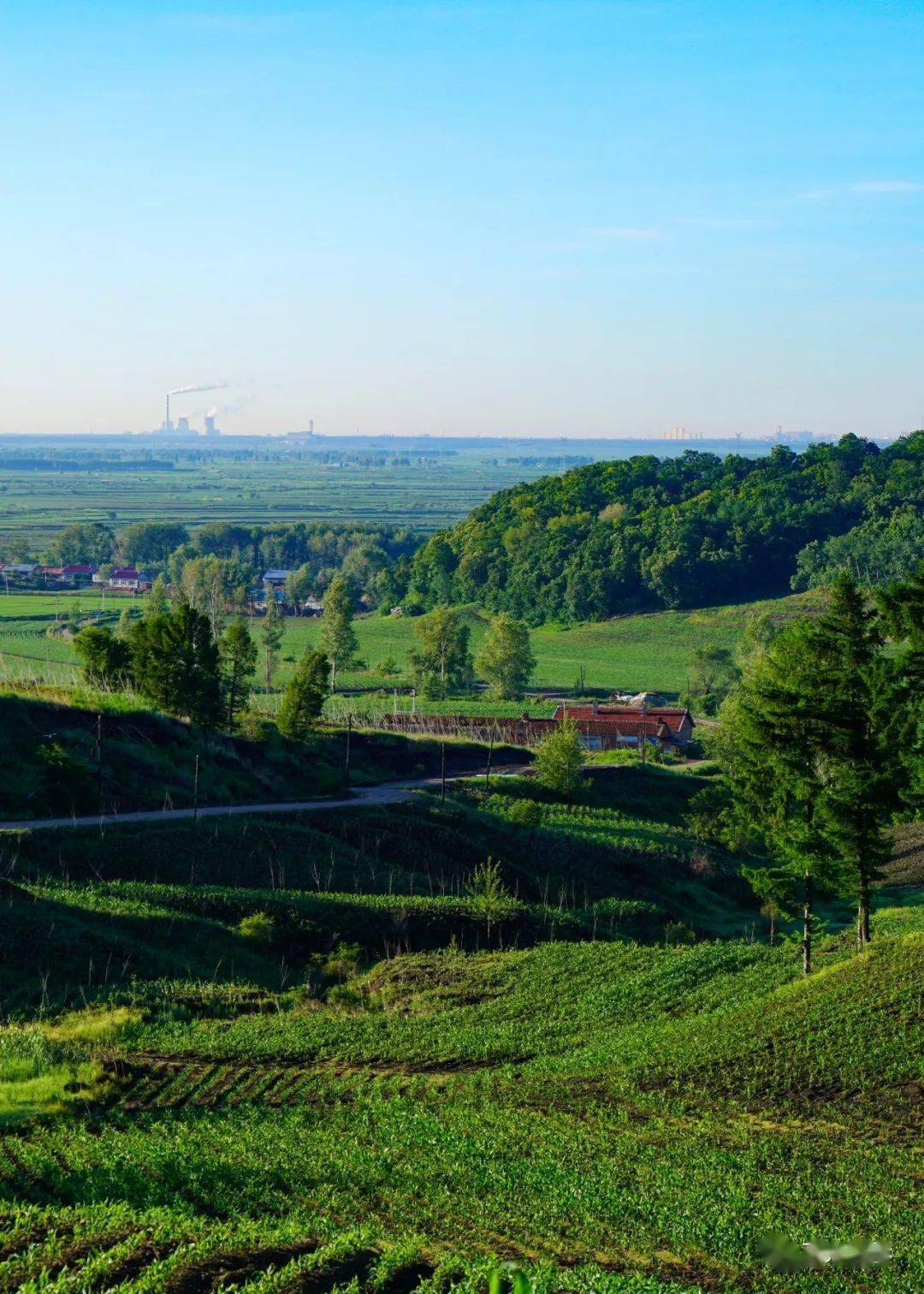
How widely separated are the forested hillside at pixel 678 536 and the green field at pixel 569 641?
3.63m

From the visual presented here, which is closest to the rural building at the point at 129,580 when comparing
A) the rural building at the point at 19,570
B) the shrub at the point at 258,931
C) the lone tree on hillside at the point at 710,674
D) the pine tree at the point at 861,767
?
the rural building at the point at 19,570

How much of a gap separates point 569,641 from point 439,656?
3081cm

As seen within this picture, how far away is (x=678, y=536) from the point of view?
13275cm

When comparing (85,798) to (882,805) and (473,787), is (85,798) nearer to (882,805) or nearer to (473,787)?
(473,787)

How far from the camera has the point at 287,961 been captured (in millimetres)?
37156

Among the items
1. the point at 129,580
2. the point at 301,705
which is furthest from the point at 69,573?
the point at 301,705

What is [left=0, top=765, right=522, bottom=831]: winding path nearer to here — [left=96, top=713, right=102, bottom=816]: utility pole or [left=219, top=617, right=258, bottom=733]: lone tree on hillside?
[left=96, top=713, right=102, bottom=816]: utility pole

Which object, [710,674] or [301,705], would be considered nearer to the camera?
[301,705]

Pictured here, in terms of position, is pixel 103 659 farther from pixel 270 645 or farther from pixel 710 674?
pixel 710 674

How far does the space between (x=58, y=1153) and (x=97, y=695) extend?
38527 mm

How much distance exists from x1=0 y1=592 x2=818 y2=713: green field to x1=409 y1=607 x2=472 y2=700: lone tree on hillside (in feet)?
5.72

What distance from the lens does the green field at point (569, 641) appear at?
340ft

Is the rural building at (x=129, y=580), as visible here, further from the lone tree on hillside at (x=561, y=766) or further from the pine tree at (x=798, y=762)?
the pine tree at (x=798, y=762)

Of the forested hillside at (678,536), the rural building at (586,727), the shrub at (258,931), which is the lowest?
the rural building at (586,727)
